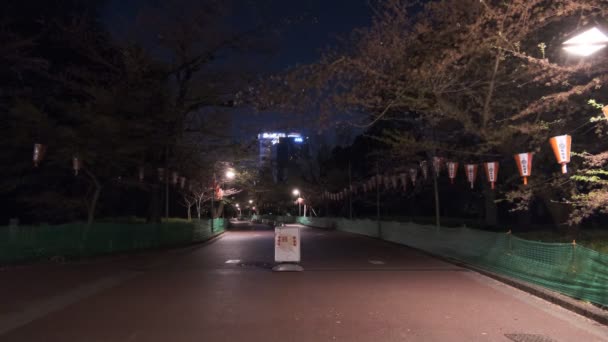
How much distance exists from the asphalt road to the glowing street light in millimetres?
4337

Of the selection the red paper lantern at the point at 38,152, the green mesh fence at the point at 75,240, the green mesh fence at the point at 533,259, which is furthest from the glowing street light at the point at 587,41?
the red paper lantern at the point at 38,152

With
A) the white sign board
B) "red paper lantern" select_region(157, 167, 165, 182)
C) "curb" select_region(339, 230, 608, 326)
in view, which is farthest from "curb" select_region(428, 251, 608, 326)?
"red paper lantern" select_region(157, 167, 165, 182)

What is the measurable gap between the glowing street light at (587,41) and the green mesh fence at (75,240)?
1535 cm

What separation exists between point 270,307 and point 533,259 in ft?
22.8

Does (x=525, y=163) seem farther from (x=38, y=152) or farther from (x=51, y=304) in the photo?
(x=38, y=152)

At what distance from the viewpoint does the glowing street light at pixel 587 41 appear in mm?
7523

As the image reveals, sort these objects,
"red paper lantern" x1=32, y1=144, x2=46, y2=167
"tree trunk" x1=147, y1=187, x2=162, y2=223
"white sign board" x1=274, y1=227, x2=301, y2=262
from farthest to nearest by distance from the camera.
Result: "tree trunk" x1=147, y1=187, x2=162, y2=223 → "red paper lantern" x1=32, y1=144, x2=46, y2=167 → "white sign board" x1=274, y1=227, x2=301, y2=262

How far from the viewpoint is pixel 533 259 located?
1240cm

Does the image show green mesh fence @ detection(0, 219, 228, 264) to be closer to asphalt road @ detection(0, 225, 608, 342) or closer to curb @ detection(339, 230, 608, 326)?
asphalt road @ detection(0, 225, 608, 342)

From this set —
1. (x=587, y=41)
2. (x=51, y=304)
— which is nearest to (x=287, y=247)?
(x=51, y=304)

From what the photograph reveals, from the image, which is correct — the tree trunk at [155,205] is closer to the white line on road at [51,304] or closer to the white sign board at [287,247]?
the white sign board at [287,247]

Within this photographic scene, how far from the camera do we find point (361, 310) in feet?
29.7

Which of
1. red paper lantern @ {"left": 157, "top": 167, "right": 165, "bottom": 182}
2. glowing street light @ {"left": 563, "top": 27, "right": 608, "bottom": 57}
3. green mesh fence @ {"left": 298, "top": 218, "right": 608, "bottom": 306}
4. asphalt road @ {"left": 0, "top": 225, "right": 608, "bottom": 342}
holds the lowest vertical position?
asphalt road @ {"left": 0, "top": 225, "right": 608, "bottom": 342}

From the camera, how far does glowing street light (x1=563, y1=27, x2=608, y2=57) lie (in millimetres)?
7523
